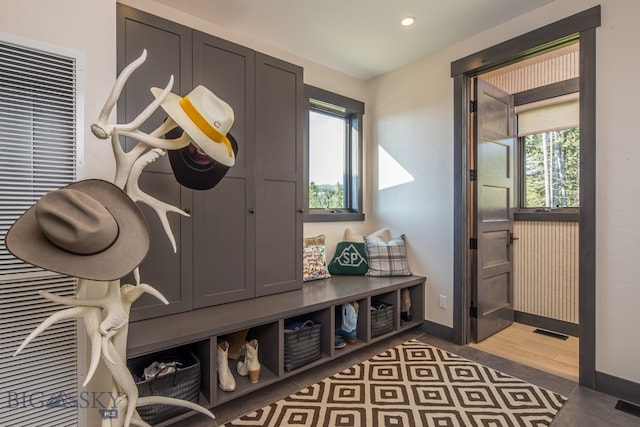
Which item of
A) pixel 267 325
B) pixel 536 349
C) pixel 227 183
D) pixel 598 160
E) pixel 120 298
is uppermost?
pixel 598 160

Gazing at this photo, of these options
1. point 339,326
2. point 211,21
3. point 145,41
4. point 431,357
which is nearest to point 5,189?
point 145,41

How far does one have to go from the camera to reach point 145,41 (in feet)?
6.19

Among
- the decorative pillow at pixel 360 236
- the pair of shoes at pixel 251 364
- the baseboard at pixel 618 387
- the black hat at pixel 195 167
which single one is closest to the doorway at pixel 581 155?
the baseboard at pixel 618 387

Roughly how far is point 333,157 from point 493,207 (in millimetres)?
1656

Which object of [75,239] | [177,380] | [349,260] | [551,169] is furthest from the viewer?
[551,169]

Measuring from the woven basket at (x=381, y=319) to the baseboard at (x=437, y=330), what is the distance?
18.6 inches

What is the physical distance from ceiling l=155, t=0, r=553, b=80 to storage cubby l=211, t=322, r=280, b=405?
2232mm

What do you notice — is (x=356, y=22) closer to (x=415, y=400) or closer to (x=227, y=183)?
(x=227, y=183)

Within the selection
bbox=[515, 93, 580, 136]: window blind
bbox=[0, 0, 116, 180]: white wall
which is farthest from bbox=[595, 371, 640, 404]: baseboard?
bbox=[0, 0, 116, 180]: white wall

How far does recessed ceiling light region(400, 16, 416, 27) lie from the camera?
96.6 inches

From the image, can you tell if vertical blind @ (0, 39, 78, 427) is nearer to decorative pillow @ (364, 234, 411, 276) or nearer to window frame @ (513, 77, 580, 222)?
decorative pillow @ (364, 234, 411, 276)

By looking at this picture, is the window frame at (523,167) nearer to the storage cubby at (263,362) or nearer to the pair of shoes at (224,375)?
the storage cubby at (263,362)

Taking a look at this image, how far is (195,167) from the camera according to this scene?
158 centimetres

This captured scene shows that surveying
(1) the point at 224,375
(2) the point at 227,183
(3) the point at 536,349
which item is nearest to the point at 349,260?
(2) the point at 227,183
